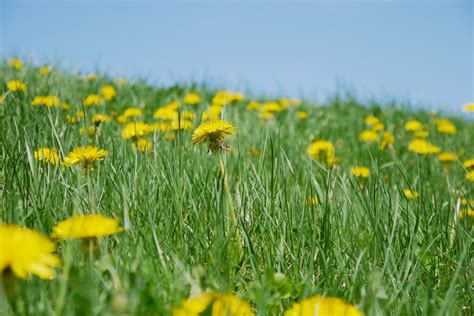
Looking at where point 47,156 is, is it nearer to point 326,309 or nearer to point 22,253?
point 22,253

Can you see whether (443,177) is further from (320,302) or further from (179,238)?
(320,302)

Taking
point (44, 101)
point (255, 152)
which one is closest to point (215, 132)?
point (44, 101)

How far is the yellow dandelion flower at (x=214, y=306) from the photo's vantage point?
78 centimetres

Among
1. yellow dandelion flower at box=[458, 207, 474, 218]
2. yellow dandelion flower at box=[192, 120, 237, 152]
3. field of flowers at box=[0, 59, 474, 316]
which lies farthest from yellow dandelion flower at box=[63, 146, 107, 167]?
yellow dandelion flower at box=[458, 207, 474, 218]

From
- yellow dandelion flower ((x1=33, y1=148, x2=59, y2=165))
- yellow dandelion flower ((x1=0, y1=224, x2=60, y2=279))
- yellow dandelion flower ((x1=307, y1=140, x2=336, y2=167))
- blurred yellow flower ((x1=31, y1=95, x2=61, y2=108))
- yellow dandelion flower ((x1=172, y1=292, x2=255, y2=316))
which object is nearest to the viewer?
yellow dandelion flower ((x1=0, y1=224, x2=60, y2=279))

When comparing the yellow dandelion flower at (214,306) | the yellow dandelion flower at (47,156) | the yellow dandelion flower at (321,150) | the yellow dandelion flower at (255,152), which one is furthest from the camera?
the yellow dandelion flower at (255,152)

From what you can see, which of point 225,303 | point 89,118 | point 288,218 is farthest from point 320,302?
point 89,118

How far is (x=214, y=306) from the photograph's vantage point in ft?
2.61

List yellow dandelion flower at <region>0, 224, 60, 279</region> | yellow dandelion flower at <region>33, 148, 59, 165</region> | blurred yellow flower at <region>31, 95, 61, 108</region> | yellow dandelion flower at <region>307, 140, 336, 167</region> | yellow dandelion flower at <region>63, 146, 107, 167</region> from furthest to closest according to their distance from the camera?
yellow dandelion flower at <region>307, 140, 336, 167</region> → blurred yellow flower at <region>31, 95, 61, 108</region> → yellow dandelion flower at <region>33, 148, 59, 165</region> → yellow dandelion flower at <region>63, 146, 107, 167</region> → yellow dandelion flower at <region>0, 224, 60, 279</region>

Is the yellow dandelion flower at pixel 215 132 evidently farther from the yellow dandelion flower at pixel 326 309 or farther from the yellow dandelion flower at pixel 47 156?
the yellow dandelion flower at pixel 326 309

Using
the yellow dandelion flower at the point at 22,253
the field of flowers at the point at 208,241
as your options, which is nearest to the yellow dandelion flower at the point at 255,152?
the field of flowers at the point at 208,241

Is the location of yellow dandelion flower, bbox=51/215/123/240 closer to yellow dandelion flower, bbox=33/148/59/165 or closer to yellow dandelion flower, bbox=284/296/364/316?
yellow dandelion flower, bbox=284/296/364/316

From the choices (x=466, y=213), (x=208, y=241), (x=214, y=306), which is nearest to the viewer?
(x=214, y=306)

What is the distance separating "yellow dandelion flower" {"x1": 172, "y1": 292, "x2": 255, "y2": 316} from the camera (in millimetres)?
775
